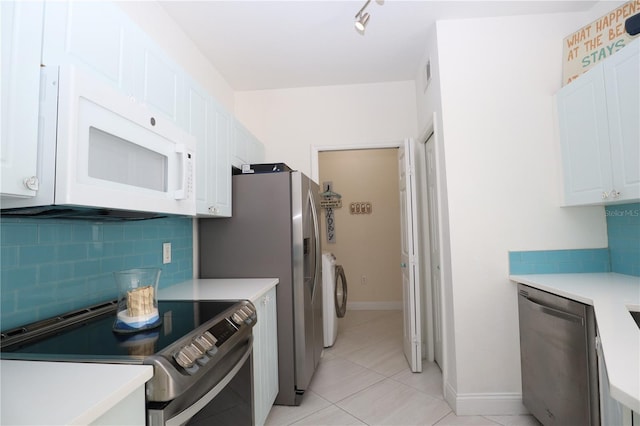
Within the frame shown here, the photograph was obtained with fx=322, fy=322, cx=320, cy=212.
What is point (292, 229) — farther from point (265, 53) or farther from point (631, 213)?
point (631, 213)

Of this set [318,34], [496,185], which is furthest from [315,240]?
[318,34]

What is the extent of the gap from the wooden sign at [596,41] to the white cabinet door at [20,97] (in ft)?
9.04

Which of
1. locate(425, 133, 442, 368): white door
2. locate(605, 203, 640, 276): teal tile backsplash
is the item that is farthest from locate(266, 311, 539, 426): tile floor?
locate(605, 203, 640, 276): teal tile backsplash

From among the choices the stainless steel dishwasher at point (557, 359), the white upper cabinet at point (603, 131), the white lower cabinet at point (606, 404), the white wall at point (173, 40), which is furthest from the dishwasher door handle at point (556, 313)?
the white wall at point (173, 40)

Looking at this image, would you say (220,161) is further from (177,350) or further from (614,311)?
(614,311)

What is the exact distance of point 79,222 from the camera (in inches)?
57.4

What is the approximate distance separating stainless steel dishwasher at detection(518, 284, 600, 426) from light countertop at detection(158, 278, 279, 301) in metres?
1.62

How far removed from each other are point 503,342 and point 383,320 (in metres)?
2.29

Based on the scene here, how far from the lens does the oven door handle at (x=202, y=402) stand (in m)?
0.96

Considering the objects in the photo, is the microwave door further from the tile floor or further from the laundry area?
the laundry area

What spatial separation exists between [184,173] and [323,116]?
7.40 ft

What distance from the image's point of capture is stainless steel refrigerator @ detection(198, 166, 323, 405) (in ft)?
7.47

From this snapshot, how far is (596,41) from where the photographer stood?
2.01m

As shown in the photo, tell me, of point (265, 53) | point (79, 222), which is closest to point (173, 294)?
point (79, 222)
